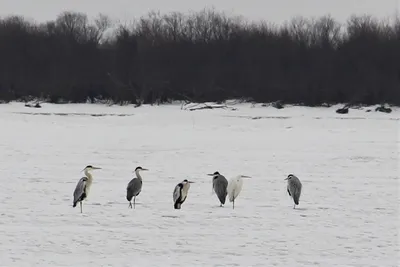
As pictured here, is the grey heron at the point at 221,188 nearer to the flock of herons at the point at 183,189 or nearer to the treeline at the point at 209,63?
the flock of herons at the point at 183,189

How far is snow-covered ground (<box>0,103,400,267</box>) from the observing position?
9.77 meters

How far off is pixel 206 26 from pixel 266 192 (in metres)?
56.9

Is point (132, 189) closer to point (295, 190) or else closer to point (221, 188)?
point (221, 188)

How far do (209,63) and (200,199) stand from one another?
4756 cm

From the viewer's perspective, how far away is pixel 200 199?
1455 centimetres

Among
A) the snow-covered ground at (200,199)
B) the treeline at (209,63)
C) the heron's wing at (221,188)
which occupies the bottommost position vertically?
the snow-covered ground at (200,199)

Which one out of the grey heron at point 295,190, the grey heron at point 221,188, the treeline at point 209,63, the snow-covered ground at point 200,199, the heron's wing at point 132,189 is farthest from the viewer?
the treeline at point 209,63

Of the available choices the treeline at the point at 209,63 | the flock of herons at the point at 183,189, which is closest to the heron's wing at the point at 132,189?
the flock of herons at the point at 183,189

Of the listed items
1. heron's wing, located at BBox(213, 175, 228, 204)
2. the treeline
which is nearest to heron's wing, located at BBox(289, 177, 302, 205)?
heron's wing, located at BBox(213, 175, 228, 204)

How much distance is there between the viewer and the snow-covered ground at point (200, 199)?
977 cm

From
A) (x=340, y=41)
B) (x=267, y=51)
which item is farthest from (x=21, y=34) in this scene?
(x=340, y=41)

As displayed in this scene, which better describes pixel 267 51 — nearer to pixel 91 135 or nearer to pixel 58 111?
pixel 58 111

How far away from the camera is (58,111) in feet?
156

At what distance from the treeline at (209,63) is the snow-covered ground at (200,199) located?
73.1 feet
